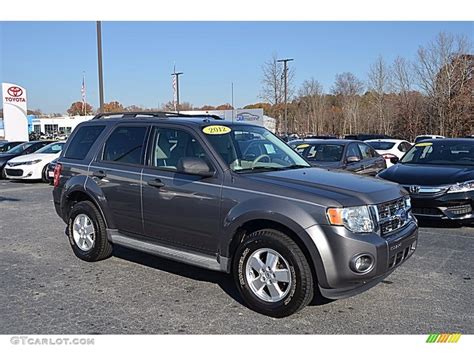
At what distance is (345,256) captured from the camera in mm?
3678

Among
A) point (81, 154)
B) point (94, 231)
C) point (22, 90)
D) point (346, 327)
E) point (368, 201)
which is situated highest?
point (22, 90)

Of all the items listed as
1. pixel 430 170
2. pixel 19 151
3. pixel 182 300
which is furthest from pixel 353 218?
pixel 19 151

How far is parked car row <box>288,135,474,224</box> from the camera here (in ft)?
23.1

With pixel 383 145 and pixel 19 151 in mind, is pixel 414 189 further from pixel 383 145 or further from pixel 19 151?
pixel 19 151

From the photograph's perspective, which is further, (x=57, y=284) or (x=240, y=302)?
(x=57, y=284)

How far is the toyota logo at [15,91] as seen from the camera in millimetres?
29781

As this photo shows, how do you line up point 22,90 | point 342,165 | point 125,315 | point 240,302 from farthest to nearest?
point 22,90, point 342,165, point 240,302, point 125,315

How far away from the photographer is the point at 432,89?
39.5m

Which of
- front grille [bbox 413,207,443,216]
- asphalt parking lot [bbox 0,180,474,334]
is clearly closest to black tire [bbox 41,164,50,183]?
asphalt parking lot [bbox 0,180,474,334]

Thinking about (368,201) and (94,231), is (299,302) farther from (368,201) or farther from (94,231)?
(94,231)

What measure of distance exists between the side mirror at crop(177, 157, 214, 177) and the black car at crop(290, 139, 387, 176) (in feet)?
18.0

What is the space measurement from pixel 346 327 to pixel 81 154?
4065 millimetres

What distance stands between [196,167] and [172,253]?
38.8 inches
